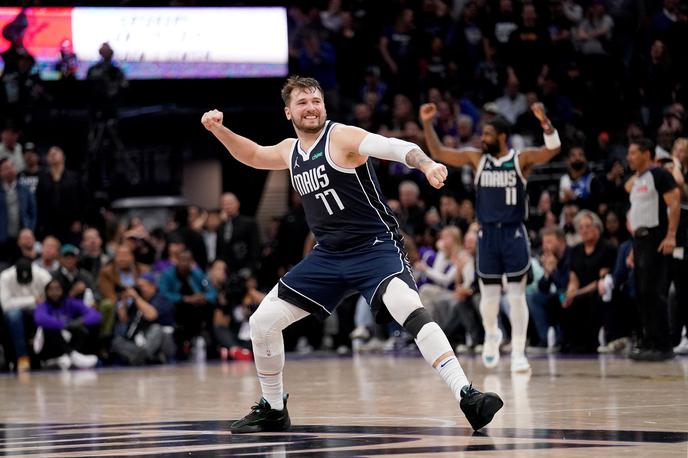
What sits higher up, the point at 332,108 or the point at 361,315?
the point at 332,108

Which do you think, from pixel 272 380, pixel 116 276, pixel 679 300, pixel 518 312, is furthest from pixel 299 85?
pixel 116 276

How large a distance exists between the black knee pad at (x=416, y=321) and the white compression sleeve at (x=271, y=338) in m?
0.65

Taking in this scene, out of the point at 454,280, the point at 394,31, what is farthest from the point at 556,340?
the point at 394,31

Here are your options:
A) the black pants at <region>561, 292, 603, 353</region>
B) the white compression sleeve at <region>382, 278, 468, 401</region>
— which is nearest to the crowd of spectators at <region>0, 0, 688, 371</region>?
the black pants at <region>561, 292, 603, 353</region>

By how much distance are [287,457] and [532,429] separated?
1458 mm

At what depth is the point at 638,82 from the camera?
17.4m

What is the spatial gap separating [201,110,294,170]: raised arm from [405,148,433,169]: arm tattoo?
3.14 ft

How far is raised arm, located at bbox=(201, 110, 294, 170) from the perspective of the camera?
276 inches

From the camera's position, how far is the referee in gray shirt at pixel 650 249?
11.8m

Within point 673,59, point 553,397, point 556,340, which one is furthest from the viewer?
point 673,59

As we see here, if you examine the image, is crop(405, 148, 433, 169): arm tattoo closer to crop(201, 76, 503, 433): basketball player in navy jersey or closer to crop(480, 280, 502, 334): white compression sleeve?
crop(201, 76, 503, 433): basketball player in navy jersey

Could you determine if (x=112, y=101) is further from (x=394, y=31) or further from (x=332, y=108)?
(x=394, y=31)

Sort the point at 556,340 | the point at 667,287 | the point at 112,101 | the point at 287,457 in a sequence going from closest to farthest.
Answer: the point at 287,457, the point at 667,287, the point at 556,340, the point at 112,101

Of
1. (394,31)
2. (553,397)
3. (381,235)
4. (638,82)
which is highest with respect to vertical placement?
(394,31)
